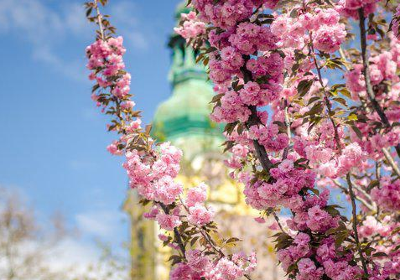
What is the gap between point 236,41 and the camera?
2.88 meters

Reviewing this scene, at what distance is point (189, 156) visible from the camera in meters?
21.4

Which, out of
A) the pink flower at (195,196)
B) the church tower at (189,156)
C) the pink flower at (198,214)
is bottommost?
the pink flower at (198,214)

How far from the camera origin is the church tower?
1365cm

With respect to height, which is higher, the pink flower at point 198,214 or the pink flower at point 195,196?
the pink flower at point 195,196

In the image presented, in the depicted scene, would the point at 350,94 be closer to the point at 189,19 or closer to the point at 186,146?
the point at 189,19

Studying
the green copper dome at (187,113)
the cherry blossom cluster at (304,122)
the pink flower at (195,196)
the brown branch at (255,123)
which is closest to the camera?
the cherry blossom cluster at (304,122)

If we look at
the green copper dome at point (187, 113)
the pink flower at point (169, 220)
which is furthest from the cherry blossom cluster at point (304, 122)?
the green copper dome at point (187, 113)

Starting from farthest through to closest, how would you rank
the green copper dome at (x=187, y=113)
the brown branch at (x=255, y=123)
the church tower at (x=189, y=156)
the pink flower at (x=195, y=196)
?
the green copper dome at (x=187, y=113)
the church tower at (x=189, y=156)
the pink flower at (x=195, y=196)
the brown branch at (x=255, y=123)

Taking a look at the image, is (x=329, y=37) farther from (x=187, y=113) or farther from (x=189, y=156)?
(x=187, y=113)

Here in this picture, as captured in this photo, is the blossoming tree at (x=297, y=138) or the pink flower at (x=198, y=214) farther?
the pink flower at (x=198, y=214)

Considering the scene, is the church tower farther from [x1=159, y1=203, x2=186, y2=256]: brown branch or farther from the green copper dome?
[x1=159, y1=203, x2=186, y2=256]: brown branch

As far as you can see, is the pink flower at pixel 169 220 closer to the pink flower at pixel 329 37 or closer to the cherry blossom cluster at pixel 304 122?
the cherry blossom cluster at pixel 304 122

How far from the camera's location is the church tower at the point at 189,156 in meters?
13.6

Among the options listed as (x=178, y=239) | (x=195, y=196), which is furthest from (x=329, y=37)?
(x=178, y=239)
